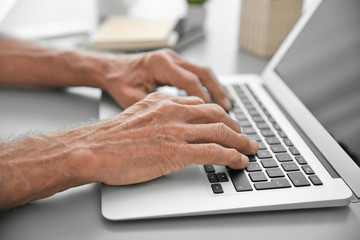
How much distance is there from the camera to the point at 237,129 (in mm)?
711

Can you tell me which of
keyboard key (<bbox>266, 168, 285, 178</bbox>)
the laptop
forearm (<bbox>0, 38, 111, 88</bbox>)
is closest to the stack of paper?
forearm (<bbox>0, 38, 111, 88</bbox>)

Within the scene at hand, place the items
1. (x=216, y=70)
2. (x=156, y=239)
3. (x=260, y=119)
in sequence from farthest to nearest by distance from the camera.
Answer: (x=216, y=70) → (x=260, y=119) → (x=156, y=239)

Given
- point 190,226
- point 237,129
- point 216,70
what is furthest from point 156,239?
point 216,70

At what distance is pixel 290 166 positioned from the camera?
648 millimetres

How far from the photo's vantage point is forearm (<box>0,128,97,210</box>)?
561 mm

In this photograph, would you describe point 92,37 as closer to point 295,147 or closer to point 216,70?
point 216,70

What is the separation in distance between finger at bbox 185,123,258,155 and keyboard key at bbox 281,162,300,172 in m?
0.08

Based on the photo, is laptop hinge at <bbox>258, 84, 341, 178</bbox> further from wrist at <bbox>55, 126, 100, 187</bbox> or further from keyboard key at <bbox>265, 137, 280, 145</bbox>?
wrist at <bbox>55, 126, 100, 187</bbox>

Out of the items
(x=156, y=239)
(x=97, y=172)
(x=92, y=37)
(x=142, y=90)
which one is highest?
(x=92, y=37)

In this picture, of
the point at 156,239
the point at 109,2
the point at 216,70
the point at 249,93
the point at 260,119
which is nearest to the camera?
the point at 156,239

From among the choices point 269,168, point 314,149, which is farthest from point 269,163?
point 314,149

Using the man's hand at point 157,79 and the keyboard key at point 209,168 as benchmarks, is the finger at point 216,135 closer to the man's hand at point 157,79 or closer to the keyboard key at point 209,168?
the keyboard key at point 209,168

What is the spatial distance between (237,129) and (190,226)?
230 millimetres

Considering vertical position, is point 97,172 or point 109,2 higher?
point 109,2
